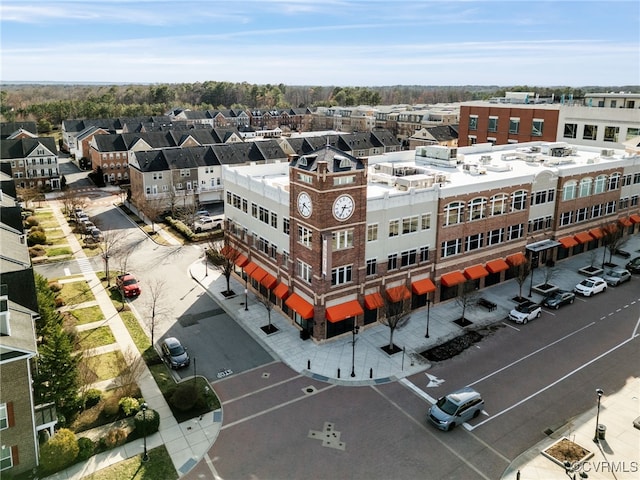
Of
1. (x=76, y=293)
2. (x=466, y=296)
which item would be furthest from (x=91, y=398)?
(x=466, y=296)

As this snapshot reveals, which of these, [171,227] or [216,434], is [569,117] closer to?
[171,227]

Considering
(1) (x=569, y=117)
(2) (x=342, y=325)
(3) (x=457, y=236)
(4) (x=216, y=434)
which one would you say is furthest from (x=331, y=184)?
(1) (x=569, y=117)

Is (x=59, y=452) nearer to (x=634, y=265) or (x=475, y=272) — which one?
(x=475, y=272)

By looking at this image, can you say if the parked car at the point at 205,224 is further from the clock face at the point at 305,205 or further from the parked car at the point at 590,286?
the parked car at the point at 590,286

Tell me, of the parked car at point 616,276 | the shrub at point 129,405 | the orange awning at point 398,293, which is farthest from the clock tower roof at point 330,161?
the parked car at point 616,276

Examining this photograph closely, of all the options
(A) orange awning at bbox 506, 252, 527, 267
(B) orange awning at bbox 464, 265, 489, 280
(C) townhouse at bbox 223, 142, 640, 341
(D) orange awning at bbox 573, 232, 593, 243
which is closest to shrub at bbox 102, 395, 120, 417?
(C) townhouse at bbox 223, 142, 640, 341

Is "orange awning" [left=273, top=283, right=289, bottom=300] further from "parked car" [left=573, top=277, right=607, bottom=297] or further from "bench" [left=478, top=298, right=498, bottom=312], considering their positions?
"parked car" [left=573, top=277, right=607, bottom=297]
